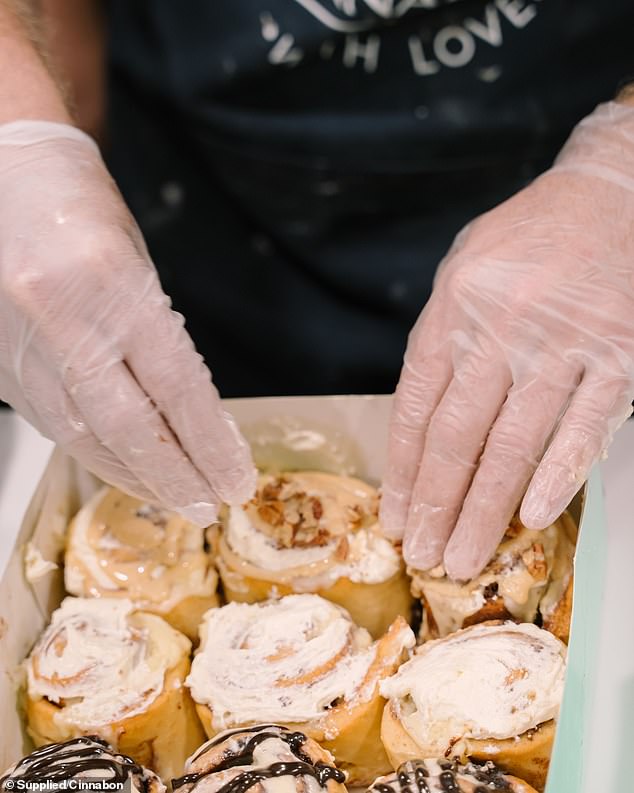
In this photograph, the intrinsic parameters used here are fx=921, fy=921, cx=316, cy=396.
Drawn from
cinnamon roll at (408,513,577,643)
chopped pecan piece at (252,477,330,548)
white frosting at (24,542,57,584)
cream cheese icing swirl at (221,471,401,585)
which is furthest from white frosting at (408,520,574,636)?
white frosting at (24,542,57,584)

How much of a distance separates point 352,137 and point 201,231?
1.66 feet

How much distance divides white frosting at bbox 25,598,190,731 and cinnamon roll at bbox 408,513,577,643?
0.43 meters

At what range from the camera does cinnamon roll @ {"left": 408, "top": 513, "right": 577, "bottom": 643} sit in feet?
4.77

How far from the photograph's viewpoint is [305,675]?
141 centimetres

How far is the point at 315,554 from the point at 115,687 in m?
0.39

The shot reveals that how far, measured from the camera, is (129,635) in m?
1.49

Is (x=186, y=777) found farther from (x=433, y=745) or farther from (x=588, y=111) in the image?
(x=588, y=111)

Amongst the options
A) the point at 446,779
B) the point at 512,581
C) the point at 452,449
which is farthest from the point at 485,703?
the point at 452,449

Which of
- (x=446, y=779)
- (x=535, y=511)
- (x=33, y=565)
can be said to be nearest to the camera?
(x=446, y=779)

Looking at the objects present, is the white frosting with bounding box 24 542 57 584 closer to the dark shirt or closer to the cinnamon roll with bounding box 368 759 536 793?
the cinnamon roll with bounding box 368 759 536 793

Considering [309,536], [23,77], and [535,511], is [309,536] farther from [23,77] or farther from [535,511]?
[23,77]

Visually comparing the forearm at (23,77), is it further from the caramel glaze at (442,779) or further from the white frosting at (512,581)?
the caramel glaze at (442,779)

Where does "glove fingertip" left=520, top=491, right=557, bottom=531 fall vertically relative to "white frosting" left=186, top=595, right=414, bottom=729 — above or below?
above

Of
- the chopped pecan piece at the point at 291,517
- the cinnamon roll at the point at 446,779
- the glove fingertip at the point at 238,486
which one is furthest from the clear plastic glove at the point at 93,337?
the cinnamon roll at the point at 446,779
